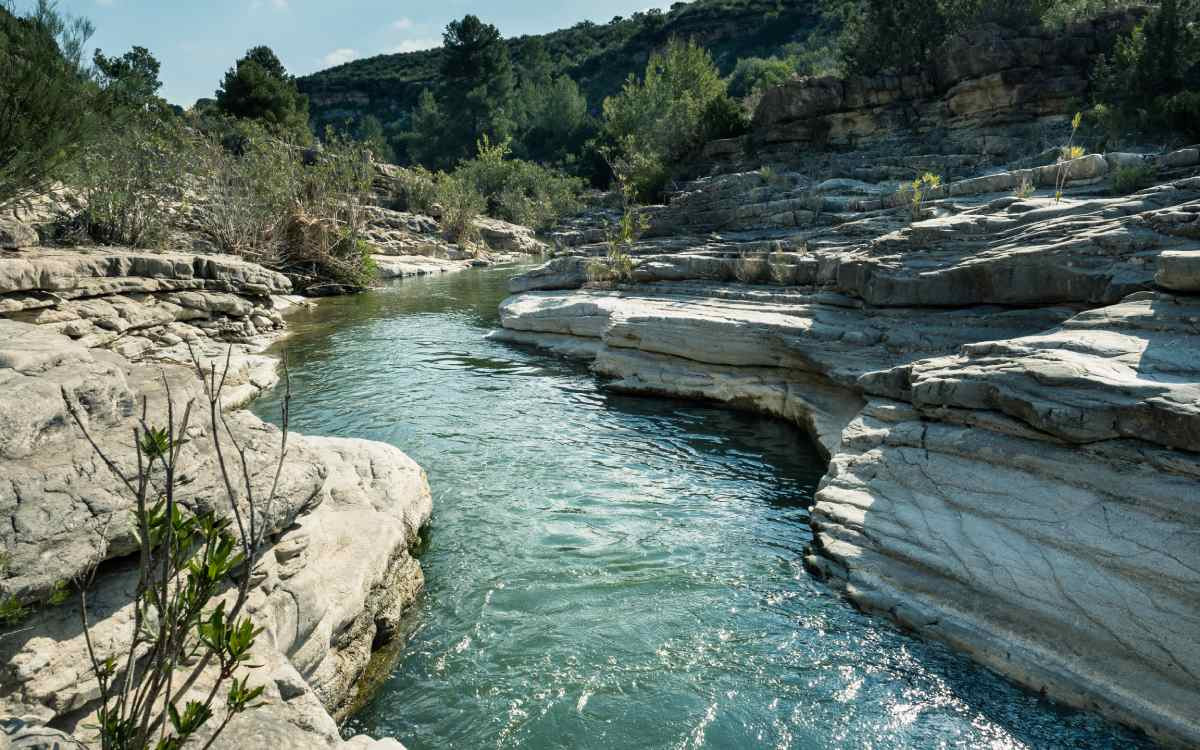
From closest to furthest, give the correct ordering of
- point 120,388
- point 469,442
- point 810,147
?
point 120,388 → point 469,442 → point 810,147

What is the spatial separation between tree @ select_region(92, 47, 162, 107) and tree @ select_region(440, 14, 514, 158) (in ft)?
90.3

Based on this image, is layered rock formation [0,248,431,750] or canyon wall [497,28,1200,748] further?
canyon wall [497,28,1200,748]

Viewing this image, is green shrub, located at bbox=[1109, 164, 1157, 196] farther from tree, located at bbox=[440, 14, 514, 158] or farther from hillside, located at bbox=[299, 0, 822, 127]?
hillside, located at bbox=[299, 0, 822, 127]

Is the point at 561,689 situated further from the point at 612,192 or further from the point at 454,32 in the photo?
the point at 454,32

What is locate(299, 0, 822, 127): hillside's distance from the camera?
88750mm

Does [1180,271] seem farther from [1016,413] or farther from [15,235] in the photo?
[15,235]

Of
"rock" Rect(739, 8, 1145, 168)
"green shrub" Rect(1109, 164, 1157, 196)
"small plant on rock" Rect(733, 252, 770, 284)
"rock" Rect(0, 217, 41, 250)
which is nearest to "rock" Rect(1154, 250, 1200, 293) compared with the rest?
"green shrub" Rect(1109, 164, 1157, 196)

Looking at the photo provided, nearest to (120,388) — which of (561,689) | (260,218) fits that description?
(561,689)

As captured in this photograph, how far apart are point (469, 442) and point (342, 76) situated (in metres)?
118

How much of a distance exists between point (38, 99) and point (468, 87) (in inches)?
2546

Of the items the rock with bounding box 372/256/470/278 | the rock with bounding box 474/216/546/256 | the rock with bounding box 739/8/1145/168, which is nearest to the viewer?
the rock with bounding box 739/8/1145/168

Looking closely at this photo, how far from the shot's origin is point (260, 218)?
22.2 m

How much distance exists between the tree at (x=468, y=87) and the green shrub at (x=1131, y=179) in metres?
68.0

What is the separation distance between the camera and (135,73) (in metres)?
29.7
